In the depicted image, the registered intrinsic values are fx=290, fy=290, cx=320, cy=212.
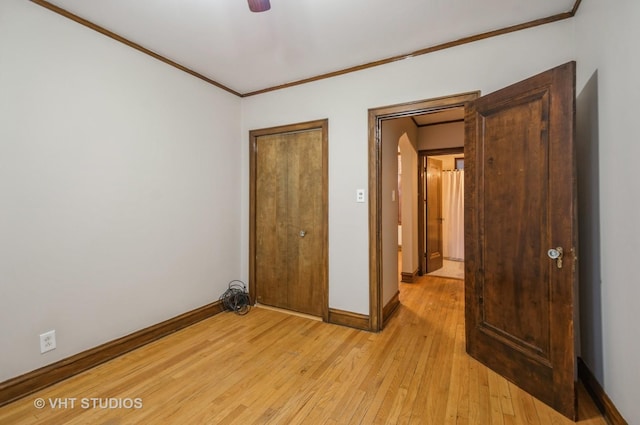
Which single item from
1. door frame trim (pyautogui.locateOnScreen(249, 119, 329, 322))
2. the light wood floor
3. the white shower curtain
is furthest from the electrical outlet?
the white shower curtain

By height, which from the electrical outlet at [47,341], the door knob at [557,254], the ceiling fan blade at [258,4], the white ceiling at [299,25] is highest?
the white ceiling at [299,25]

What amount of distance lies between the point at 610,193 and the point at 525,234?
0.45m

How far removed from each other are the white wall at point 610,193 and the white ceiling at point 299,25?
57cm

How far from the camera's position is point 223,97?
3273 mm

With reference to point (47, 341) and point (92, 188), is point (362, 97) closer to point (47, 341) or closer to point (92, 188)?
point (92, 188)

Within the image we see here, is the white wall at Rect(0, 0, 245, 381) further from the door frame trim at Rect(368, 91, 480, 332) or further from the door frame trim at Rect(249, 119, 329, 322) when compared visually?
the door frame trim at Rect(368, 91, 480, 332)

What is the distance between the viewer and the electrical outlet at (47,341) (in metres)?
1.90

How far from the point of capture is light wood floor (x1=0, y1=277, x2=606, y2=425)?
1.63 m

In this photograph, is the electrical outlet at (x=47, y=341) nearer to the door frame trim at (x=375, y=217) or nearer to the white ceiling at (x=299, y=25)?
the white ceiling at (x=299, y=25)

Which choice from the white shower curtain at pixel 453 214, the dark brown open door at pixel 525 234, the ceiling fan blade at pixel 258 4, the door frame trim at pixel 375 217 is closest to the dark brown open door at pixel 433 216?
the white shower curtain at pixel 453 214

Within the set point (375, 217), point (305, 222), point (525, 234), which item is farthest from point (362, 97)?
point (525, 234)

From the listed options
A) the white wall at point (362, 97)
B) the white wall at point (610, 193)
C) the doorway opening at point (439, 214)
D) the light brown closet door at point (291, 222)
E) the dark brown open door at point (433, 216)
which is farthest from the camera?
the dark brown open door at point (433, 216)

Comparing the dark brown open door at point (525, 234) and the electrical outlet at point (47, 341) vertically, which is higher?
the dark brown open door at point (525, 234)

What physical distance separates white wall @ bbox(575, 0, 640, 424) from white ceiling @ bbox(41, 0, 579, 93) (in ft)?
1.88
